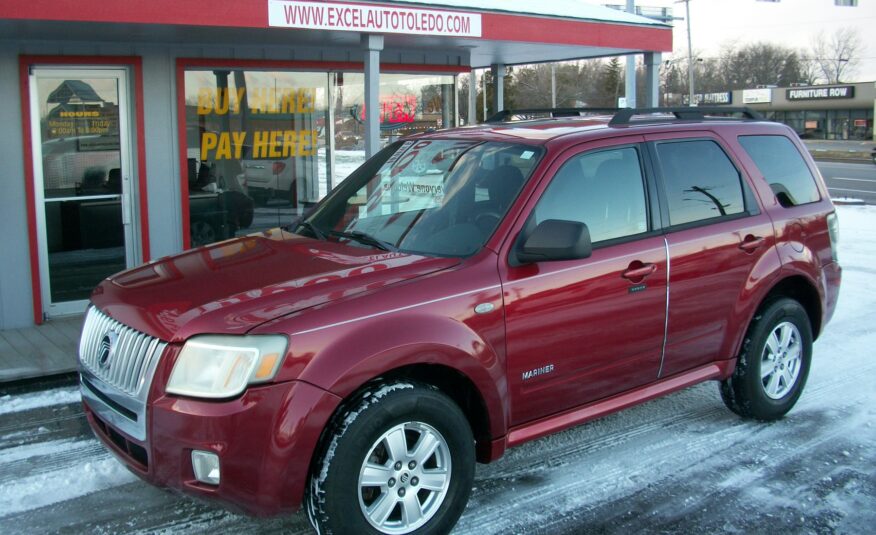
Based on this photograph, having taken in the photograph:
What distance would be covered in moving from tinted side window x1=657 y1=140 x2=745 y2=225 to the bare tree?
87684 mm

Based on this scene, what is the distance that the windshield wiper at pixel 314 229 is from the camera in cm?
468

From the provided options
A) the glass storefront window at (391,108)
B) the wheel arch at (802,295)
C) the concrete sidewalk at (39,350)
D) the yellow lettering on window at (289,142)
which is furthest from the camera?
the glass storefront window at (391,108)

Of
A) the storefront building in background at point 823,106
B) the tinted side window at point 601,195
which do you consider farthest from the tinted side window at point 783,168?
the storefront building in background at point 823,106

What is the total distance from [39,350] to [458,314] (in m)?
4.77

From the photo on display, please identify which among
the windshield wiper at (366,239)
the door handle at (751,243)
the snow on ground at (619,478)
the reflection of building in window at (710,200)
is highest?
the reflection of building in window at (710,200)

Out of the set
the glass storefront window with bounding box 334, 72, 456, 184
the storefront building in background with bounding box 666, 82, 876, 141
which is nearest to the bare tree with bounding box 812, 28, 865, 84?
the storefront building in background with bounding box 666, 82, 876, 141

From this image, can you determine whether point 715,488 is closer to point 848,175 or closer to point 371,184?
point 371,184

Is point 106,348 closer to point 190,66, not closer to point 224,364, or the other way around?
point 224,364

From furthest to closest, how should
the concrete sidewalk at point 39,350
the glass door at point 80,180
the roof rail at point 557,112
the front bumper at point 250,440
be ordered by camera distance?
1. the glass door at point 80,180
2. the concrete sidewalk at point 39,350
3. the roof rail at point 557,112
4. the front bumper at point 250,440

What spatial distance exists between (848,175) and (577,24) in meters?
25.7

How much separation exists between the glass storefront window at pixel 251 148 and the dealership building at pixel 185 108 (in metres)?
0.02

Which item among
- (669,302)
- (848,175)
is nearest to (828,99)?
(848,175)

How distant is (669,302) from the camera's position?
4.67 metres

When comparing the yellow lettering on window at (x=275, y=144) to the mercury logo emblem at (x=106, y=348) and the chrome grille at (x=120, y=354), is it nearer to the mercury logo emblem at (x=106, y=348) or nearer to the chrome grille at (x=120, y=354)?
the chrome grille at (x=120, y=354)
